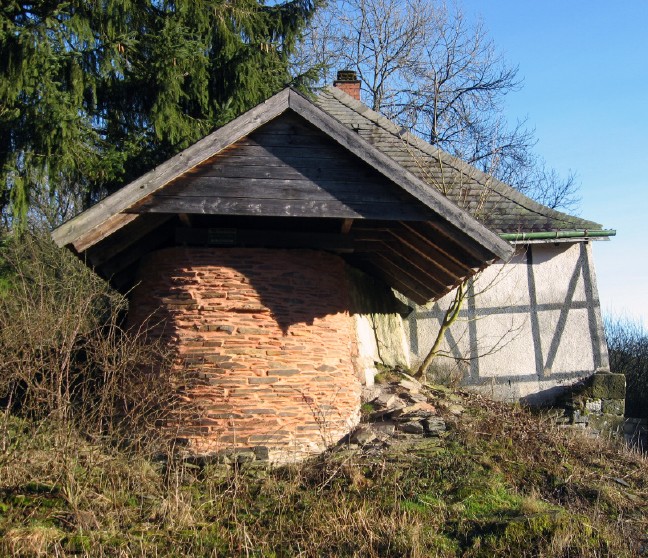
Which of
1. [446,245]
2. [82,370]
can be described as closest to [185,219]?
[82,370]

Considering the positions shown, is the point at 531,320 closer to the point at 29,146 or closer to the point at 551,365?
the point at 551,365

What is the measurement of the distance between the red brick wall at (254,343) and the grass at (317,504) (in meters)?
0.44

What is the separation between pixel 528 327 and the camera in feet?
45.4

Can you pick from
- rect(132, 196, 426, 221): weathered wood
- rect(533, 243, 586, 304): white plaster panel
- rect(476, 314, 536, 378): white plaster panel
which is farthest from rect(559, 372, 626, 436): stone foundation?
rect(132, 196, 426, 221): weathered wood

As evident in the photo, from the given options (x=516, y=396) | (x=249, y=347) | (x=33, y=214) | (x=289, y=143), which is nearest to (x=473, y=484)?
(x=249, y=347)

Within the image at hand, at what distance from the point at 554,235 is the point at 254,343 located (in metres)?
7.63

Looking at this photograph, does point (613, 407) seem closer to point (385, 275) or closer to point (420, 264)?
point (385, 275)

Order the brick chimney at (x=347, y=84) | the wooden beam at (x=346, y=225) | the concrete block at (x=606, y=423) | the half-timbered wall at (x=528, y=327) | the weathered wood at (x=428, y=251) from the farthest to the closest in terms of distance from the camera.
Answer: the brick chimney at (x=347, y=84) < the half-timbered wall at (x=528, y=327) < the concrete block at (x=606, y=423) < the weathered wood at (x=428, y=251) < the wooden beam at (x=346, y=225)

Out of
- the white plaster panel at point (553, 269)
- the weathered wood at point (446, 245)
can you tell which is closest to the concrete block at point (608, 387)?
the white plaster panel at point (553, 269)

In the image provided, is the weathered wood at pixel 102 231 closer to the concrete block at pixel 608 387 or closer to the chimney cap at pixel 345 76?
the concrete block at pixel 608 387

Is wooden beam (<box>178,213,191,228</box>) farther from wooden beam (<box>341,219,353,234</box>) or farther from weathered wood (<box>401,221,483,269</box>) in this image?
weathered wood (<box>401,221,483,269</box>)

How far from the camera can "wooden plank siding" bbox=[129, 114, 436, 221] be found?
7594mm

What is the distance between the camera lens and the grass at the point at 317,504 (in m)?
5.92

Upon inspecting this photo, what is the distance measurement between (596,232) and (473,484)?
8037mm
